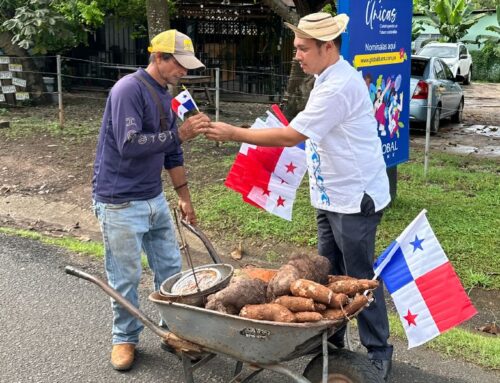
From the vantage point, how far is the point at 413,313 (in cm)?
340

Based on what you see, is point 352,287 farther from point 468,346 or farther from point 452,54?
point 452,54

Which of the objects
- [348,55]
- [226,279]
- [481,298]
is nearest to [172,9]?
[348,55]

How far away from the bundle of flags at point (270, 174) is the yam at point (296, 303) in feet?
4.64

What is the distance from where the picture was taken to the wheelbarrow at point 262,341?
9.27 ft

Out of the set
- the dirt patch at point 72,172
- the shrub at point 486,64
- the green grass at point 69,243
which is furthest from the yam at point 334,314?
the shrub at point 486,64

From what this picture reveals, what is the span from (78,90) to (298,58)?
16.2m

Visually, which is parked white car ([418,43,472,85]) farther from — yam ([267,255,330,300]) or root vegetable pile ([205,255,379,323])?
root vegetable pile ([205,255,379,323])

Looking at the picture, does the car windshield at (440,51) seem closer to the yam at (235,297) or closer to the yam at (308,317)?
the yam at (235,297)

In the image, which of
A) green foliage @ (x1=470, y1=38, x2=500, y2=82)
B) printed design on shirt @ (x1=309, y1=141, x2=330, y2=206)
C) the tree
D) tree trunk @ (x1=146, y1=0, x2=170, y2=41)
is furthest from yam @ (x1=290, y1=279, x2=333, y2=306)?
the tree

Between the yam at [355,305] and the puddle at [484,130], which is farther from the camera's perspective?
the puddle at [484,130]

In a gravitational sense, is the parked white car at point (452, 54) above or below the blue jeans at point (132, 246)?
above

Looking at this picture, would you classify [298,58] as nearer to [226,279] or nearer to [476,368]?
[226,279]

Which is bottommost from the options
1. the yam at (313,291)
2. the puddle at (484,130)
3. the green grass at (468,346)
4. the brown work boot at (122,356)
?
the green grass at (468,346)

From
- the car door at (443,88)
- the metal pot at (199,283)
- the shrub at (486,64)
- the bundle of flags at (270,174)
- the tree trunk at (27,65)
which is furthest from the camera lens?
the shrub at (486,64)
